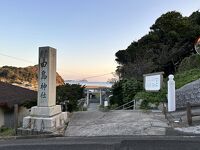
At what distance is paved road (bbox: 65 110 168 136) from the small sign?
4.00m

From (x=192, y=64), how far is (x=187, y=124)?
16.9 meters

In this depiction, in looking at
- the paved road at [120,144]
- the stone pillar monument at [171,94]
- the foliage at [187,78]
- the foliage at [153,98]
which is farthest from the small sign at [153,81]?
the paved road at [120,144]

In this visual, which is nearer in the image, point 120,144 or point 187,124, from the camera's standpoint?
point 120,144

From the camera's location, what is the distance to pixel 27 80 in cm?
4866

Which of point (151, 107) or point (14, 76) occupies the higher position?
point (14, 76)

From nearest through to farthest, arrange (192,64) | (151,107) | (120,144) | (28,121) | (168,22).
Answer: (120,144) → (28,121) → (151,107) → (192,64) → (168,22)

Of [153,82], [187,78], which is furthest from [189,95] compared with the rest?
[187,78]

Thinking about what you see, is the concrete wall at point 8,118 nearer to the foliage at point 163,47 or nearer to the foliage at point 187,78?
the foliage at point 187,78

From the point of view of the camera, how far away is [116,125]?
41.4 feet

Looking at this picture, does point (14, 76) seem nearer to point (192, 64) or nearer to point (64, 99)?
point (192, 64)

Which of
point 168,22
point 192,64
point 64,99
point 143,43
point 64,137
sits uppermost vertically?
point 168,22

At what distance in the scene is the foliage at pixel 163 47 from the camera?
3446cm

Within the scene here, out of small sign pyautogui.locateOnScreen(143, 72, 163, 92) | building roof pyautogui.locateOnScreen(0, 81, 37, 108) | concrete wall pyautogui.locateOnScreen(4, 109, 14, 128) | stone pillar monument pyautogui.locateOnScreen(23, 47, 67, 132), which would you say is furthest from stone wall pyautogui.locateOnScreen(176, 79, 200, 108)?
concrete wall pyautogui.locateOnScreen(4, 109, 14, 128)

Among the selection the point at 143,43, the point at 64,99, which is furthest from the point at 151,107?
the point at 143,43
